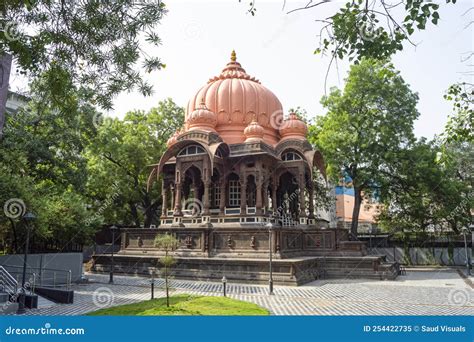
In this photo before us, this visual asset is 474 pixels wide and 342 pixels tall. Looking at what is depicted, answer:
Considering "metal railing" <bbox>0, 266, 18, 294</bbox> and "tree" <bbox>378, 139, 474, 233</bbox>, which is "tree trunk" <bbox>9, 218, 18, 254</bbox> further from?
"tree" <bbox>378, 139, 474, 233</bbox>

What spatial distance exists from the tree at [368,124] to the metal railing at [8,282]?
19219 mm

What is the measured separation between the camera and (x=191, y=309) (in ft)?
30.2

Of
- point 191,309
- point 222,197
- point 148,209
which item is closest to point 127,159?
point 148,209

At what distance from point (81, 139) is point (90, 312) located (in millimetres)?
11542

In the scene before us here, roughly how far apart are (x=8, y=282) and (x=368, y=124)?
21.2m

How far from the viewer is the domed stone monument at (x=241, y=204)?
17.3 m

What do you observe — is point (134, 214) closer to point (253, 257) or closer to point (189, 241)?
point (189, 241)

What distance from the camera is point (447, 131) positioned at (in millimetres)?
8578

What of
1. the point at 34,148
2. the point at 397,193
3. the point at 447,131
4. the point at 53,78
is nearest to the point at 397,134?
the point at 397,193

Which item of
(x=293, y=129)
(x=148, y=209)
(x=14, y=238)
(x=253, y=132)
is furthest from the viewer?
(x=148, y=209)

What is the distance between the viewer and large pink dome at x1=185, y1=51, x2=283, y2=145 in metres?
24.4

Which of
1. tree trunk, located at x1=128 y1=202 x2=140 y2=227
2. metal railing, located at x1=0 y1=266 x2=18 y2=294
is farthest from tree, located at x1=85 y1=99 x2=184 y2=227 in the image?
metal railing, located at x1=0 y1=266 x2=18 y2=294

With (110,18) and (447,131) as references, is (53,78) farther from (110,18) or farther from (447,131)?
(447,131)

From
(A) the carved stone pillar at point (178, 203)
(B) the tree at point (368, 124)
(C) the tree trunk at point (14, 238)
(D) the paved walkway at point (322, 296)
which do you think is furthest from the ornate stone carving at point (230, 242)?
(B) the tree at point (368, 124)
